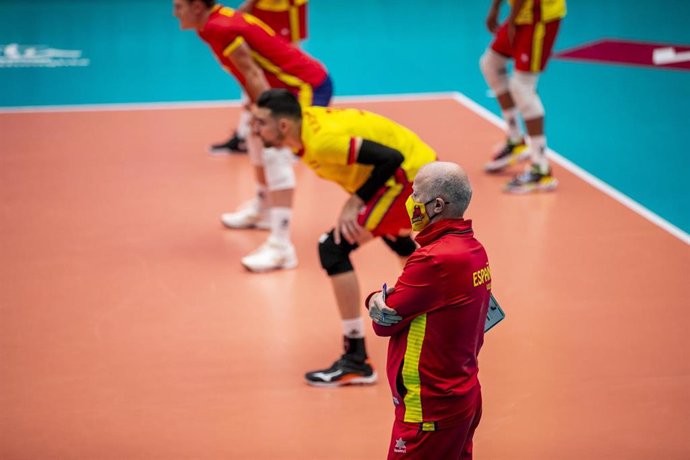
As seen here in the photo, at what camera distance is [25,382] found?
4820 millimetres

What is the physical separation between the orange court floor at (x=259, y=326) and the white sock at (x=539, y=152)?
226 mm

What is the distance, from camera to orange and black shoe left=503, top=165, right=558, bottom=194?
25.0ft

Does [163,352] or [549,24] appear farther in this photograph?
[549,24]

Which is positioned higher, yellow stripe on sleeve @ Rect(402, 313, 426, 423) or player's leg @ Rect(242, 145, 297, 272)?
yellow stripe on sleeve @ Rect(402, 313, 426, 423)

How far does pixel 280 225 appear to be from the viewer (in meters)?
6.27

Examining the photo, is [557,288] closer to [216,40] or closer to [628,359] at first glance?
[628,359]

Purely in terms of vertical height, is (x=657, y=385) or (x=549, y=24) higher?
(x=549, y=24)

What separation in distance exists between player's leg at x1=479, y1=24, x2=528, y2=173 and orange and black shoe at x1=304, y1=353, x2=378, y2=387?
3645 mm

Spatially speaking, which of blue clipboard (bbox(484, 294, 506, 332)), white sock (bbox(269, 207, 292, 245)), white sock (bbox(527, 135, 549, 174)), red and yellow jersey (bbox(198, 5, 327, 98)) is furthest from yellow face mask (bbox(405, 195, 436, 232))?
white sock (bbox(527, 135, 549, 174))

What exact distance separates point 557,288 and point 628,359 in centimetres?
94

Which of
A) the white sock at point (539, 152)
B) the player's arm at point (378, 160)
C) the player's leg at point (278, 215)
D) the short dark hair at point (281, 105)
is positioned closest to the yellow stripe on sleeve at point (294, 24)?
the white sock at point (539, 152)

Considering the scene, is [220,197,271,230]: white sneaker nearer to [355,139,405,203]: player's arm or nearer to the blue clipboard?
[355,139,405,203]: player's arm

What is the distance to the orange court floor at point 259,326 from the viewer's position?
4387 mm

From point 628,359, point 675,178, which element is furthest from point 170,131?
point 628,359
